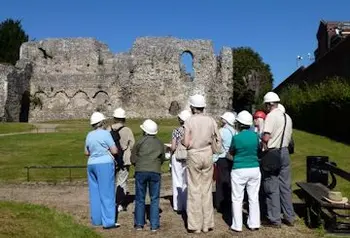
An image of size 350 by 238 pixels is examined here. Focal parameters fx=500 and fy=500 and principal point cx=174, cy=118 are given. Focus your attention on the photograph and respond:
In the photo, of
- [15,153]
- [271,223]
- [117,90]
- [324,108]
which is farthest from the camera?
[117,90]

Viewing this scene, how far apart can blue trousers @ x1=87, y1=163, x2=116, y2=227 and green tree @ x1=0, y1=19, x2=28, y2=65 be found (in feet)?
166

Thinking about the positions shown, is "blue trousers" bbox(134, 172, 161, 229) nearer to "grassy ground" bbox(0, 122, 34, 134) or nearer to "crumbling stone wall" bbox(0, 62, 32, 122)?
"grassy ground" bbox(0, 122, 34, 134)

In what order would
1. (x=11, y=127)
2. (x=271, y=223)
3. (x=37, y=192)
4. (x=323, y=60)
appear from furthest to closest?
(x=323, y=60)
(x=11, y=127)
(x=37, y=192)
(x=271, y=223)

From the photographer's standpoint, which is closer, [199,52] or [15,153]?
[15,153]

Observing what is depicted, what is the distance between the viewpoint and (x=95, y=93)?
40781mm

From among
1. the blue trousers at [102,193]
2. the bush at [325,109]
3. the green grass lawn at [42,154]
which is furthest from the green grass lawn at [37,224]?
the bush at [325,109]

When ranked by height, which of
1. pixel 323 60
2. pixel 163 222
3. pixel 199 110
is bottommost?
pixel 163 222

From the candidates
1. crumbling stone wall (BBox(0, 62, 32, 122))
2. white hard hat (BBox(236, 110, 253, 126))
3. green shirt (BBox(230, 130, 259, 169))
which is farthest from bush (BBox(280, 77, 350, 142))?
crumbling stone wall (BBox(0, 62, 32, 122))

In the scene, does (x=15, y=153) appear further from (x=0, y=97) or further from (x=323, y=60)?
(x=323, y=60)

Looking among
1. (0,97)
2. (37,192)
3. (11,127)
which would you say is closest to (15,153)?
(37,192)

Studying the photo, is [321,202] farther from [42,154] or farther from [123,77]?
[123,77]

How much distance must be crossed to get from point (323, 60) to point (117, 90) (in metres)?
16.1

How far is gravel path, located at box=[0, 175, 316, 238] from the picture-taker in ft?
26.6

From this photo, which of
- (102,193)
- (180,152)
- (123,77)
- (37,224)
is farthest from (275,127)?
(123,77)
